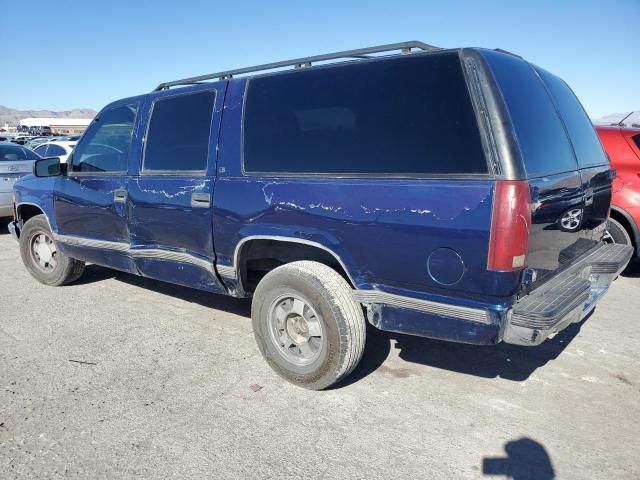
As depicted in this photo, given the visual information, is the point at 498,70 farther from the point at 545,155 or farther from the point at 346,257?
the point at 346,257

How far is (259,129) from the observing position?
3.33 metres

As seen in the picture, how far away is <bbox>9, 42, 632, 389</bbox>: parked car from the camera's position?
2465mm

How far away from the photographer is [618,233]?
5.46 meters

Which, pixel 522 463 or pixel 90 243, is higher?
pixel 90 243

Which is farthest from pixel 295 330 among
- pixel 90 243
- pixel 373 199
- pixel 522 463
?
pixel 90 243

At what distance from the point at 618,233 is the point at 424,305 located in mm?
3975

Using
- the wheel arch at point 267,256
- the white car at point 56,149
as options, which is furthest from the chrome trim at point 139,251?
the white car at point 56,149

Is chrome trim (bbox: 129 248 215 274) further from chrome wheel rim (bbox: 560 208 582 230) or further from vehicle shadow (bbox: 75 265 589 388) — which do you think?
chrome wheel rim (bbox: 560 208 582 230)

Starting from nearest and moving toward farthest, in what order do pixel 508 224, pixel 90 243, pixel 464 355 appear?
pixel 508 224, pixel 464 355, pixel 90 243

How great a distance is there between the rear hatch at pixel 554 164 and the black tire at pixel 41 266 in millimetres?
4561

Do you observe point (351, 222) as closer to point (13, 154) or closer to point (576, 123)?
point (576, 123)

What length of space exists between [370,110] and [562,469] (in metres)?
2.14

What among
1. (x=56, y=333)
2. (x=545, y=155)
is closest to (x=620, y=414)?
(x=545, y=155)

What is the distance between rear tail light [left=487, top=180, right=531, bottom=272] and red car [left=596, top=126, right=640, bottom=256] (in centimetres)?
380
